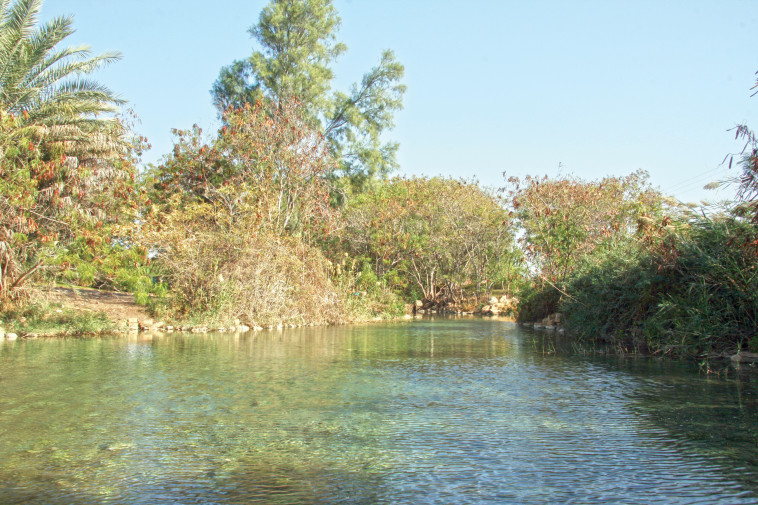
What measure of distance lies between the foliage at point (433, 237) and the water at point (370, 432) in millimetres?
25106

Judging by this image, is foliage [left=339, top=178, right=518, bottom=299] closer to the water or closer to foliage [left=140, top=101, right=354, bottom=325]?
foliage [left=140, top=101, right=354, bottom=325]

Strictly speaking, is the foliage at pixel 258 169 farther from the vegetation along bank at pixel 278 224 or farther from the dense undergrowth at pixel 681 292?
the dense undergrowth at pixel 681 292

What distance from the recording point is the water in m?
4.57

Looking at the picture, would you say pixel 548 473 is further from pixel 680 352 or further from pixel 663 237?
pixel 663 237

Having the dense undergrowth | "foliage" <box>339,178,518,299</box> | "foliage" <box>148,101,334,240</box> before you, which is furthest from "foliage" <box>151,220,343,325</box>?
"foliage" <box>339,178,518,299</box>

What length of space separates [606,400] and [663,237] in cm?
715

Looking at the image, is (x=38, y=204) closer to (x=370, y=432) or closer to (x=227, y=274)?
(x=227, y=274)

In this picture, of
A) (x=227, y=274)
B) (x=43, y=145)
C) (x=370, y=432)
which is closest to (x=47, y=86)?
(x=43, y=145)

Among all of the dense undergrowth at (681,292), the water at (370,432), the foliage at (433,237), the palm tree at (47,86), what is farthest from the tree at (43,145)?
the foliage at (433,237)

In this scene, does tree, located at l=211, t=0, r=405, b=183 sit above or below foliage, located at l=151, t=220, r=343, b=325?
above

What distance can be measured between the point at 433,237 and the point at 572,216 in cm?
A: 1193

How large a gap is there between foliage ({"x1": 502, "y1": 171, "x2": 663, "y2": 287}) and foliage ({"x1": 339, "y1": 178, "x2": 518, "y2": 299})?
4.42 metres

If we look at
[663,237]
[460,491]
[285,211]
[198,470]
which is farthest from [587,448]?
[285,211]

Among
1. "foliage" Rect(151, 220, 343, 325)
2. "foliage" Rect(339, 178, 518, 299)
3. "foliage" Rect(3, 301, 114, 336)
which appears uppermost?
"foliage" Rect(339, 178, 518, 299)
